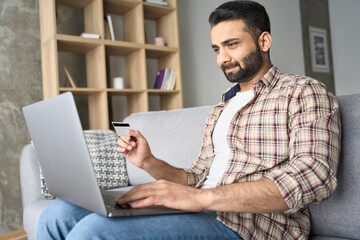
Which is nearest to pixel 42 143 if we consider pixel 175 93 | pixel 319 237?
pixel 319 237

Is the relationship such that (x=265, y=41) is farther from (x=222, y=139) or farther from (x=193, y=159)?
(x=193, y=159)

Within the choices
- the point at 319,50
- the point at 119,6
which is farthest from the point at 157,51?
the point at 319,50

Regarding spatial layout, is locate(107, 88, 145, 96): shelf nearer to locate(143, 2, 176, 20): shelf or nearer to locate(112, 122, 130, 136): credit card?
locate(143, 2, 176, 20): shelf

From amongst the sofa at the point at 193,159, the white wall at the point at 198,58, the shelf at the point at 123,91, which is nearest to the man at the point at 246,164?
the sofa at the point at 193,159

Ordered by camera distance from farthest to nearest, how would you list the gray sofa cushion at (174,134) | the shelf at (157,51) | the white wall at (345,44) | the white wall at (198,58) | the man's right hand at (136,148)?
the white wall at (345,44)
the white wall at (198,58)
the shelf at (157,51)
the gray sofa cushion at (174,134)
the man's right hand at (136,148)

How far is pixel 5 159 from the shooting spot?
9.09 feet

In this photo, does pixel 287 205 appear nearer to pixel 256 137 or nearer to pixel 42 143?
pixel 256 137

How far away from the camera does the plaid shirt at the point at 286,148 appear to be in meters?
0.89

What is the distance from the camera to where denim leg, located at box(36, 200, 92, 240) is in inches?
40.6

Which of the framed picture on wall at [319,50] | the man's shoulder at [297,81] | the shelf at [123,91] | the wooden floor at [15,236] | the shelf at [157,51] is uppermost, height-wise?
the framed picture on wall at [319,50]

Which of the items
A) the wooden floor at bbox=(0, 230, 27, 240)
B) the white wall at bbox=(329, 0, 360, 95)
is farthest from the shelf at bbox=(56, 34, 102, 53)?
the white wall at bbox=(329, 0, 360, 95)

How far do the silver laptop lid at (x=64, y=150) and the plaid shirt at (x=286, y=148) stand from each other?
0.37 m

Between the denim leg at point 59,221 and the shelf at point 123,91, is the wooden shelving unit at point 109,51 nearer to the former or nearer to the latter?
the shelf at point 123,91

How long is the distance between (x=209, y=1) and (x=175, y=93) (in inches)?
48.2
